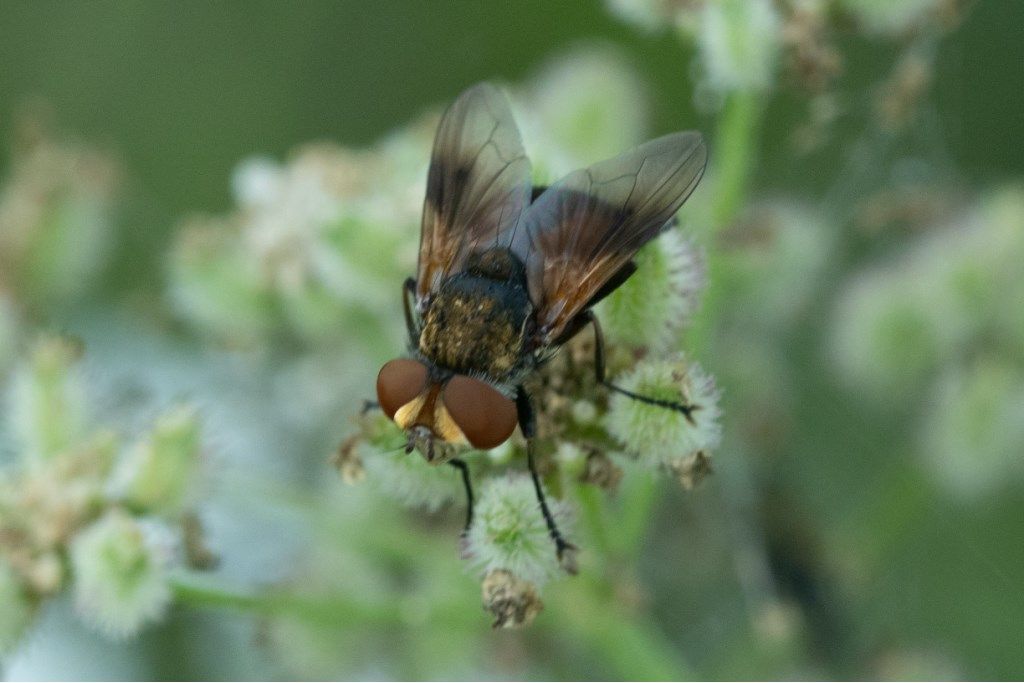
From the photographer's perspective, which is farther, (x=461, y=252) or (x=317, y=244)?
(x=317, y=244)

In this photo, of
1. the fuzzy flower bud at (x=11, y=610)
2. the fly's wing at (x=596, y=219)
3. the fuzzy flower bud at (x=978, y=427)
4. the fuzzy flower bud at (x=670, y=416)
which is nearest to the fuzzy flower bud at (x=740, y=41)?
the fly's wing at (x=596, y=219)

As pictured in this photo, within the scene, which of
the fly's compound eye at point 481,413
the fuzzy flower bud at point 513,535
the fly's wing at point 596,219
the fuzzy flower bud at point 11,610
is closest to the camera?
the fuzzy flower bud at point 513,535

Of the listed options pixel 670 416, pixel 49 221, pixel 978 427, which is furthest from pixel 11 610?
pixel 978 427

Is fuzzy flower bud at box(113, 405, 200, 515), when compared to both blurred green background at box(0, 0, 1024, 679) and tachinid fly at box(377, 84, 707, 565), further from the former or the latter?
tachinid fly at box(377, 84, 707, 565)

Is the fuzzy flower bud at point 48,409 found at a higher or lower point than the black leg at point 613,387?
higher

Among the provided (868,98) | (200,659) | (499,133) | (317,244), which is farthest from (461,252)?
(200,659)

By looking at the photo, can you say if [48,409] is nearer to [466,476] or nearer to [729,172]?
[466,476]

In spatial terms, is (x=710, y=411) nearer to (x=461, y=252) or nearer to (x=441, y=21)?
(x=461, y=252)

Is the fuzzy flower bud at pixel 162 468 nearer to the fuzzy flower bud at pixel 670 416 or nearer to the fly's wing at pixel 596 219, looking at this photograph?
the fly's wing at pixel 596 219
